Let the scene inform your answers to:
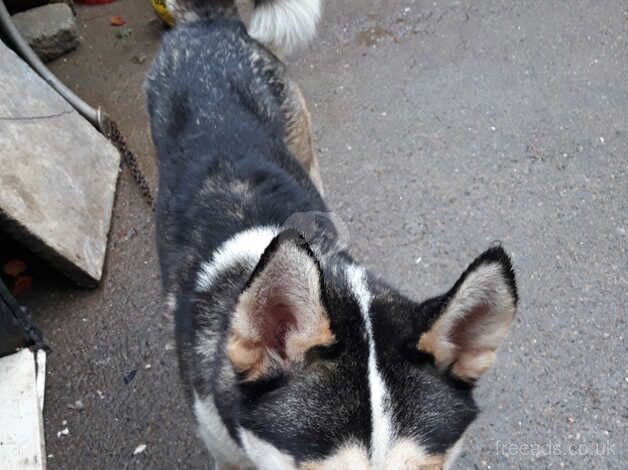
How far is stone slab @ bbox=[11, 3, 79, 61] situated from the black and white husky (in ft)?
9.44

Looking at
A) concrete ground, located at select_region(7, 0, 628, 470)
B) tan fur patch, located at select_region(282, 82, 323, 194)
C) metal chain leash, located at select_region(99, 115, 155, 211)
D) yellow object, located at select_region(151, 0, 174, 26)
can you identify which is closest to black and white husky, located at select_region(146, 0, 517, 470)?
tan fur patch, located at select_region(282, 82, 323, 194)

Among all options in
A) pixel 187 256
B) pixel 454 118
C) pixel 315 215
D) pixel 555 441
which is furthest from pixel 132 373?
pixel 454 118

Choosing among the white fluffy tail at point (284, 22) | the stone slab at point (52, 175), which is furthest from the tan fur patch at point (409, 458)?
the white fluffy tail at point (284, 22)

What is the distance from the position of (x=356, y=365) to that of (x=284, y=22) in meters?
2.41

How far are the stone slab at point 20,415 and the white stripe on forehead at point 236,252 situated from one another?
1.21m

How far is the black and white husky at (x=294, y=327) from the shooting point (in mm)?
1655

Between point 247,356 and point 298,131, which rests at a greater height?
point 247,356

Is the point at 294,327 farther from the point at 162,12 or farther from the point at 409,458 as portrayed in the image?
the point at 162,12

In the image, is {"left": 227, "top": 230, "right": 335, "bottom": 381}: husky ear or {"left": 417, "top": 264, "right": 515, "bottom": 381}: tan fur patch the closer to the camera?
{"left": 227, "top": 230, "right": 335, "bottom": 381}: husky ear

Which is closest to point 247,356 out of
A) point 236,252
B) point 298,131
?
point 236,252

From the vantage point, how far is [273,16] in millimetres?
3578

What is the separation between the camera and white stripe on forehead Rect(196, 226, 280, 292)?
2.32 m

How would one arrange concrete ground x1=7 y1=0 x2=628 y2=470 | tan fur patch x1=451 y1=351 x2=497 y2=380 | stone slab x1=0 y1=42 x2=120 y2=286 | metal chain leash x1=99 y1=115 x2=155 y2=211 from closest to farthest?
tan fur patch x1=451 y1=351 x2=497 y2=380, concrete ground x1=7 y1=0 x2=628 y2=470, stone slab x1=0 y1=42 x2=120 y2=286, metal chain leash x1=99 y1=115 x2=155 y2=211

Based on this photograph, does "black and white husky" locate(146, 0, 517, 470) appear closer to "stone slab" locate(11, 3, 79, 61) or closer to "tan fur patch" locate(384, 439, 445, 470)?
"tan fur patch" locate(384, 439, 445, 470)
